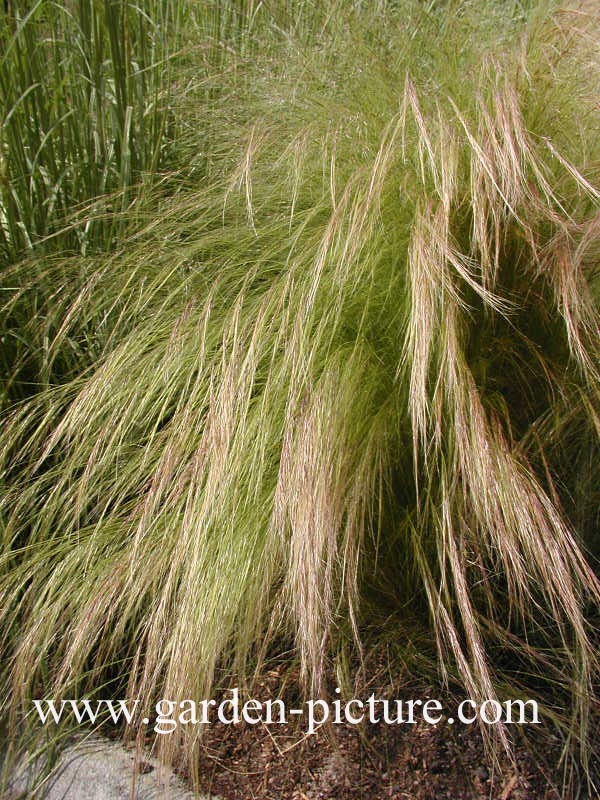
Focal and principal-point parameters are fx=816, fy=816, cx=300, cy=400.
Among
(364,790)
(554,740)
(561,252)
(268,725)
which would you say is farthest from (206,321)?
(554,740)

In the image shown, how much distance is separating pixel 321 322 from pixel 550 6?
981mm

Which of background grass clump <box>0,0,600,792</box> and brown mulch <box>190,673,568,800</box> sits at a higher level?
background grass clump <box>0,0,600,792</box>

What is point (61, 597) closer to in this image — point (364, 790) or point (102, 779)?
point (102, 779)

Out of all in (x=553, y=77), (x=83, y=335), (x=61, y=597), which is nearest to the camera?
(x=61, y=597)

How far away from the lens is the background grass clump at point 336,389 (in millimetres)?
1461

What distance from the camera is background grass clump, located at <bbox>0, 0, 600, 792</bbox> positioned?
1461 mm

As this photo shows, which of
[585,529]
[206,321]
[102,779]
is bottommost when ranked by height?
[102,779]

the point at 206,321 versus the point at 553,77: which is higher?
the point at 553,77

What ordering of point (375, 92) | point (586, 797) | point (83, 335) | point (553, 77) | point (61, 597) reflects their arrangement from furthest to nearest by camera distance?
point (83, 335) → point (375, 92) → point (553, 77) → point (61, 597) → point (586, 797)

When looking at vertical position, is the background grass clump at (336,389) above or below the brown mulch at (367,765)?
above

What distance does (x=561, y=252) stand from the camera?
1552 mm

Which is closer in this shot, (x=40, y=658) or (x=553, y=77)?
(x=40, y=658)

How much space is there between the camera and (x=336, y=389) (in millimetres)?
1556

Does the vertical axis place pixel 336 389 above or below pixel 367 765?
above
